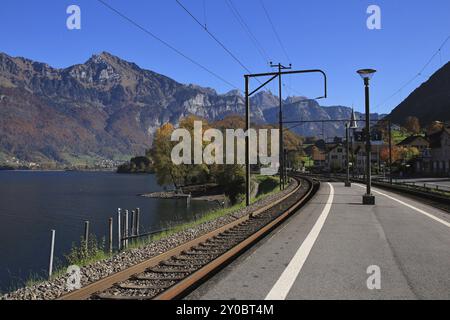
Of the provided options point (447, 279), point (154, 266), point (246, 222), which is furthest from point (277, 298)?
point (246, 222)

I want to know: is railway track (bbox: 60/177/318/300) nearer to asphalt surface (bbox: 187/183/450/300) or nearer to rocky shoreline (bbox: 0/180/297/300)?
asphalt surface (bbox: 187/183/450/300)

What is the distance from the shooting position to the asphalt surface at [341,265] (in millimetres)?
7016

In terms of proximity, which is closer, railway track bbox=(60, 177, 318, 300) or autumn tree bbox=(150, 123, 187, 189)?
railway track bbox=(60, 177, 318, 300)

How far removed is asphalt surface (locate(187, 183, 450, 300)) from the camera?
702cm

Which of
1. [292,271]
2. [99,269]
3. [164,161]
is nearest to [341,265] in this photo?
[292,271]

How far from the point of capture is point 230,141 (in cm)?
8862

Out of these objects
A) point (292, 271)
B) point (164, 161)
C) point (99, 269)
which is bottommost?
point (99, 269)

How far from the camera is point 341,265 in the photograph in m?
8.95

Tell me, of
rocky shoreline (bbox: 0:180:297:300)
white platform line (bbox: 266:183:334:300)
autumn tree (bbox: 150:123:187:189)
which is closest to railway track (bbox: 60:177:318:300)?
rocky shoreline (bbox: 0:180:297:300)

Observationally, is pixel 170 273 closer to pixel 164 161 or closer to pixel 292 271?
pixel 292 271

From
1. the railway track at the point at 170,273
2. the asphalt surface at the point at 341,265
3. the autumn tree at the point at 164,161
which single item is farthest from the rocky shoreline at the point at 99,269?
the autumn tree at the point at 164,161

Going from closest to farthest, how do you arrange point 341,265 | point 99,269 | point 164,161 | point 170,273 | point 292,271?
point 292,271 < point 341,265 < point 170,273 < point 99,269 < point 164,161

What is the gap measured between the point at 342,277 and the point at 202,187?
276ft

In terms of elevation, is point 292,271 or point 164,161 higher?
point 164,161
